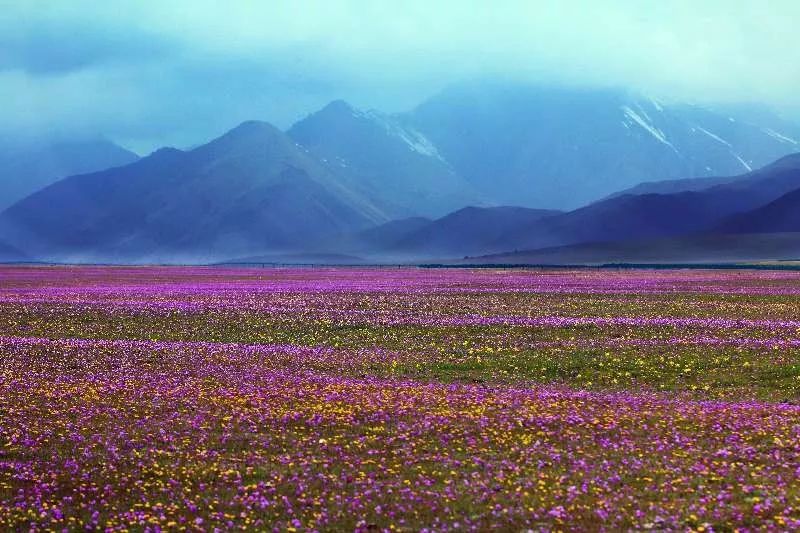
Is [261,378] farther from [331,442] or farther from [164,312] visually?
[164,312]

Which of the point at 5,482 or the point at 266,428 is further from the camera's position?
the point at 266,428

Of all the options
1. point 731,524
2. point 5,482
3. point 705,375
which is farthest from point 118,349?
point 731,524

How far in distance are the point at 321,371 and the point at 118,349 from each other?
31.5 feet

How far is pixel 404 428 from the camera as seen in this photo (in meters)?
19.0

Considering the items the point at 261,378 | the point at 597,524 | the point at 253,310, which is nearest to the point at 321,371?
the point at 261,378

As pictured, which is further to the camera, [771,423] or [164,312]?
[164,312]

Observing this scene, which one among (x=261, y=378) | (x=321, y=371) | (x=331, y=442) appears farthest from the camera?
(x=321, y=371)

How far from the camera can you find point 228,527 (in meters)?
12.9

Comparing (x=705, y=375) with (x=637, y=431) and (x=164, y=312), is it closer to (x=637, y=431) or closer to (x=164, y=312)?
(x=637, y=431)

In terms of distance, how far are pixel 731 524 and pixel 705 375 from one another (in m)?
14.7

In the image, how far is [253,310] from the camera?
51.6 meters

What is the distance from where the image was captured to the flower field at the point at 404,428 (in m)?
13.6

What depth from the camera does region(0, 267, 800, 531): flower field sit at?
1359cm

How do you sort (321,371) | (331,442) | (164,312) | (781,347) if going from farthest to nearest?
1. (164,312)
2. (781,347)
3. (321,371)
4. (331,442)
